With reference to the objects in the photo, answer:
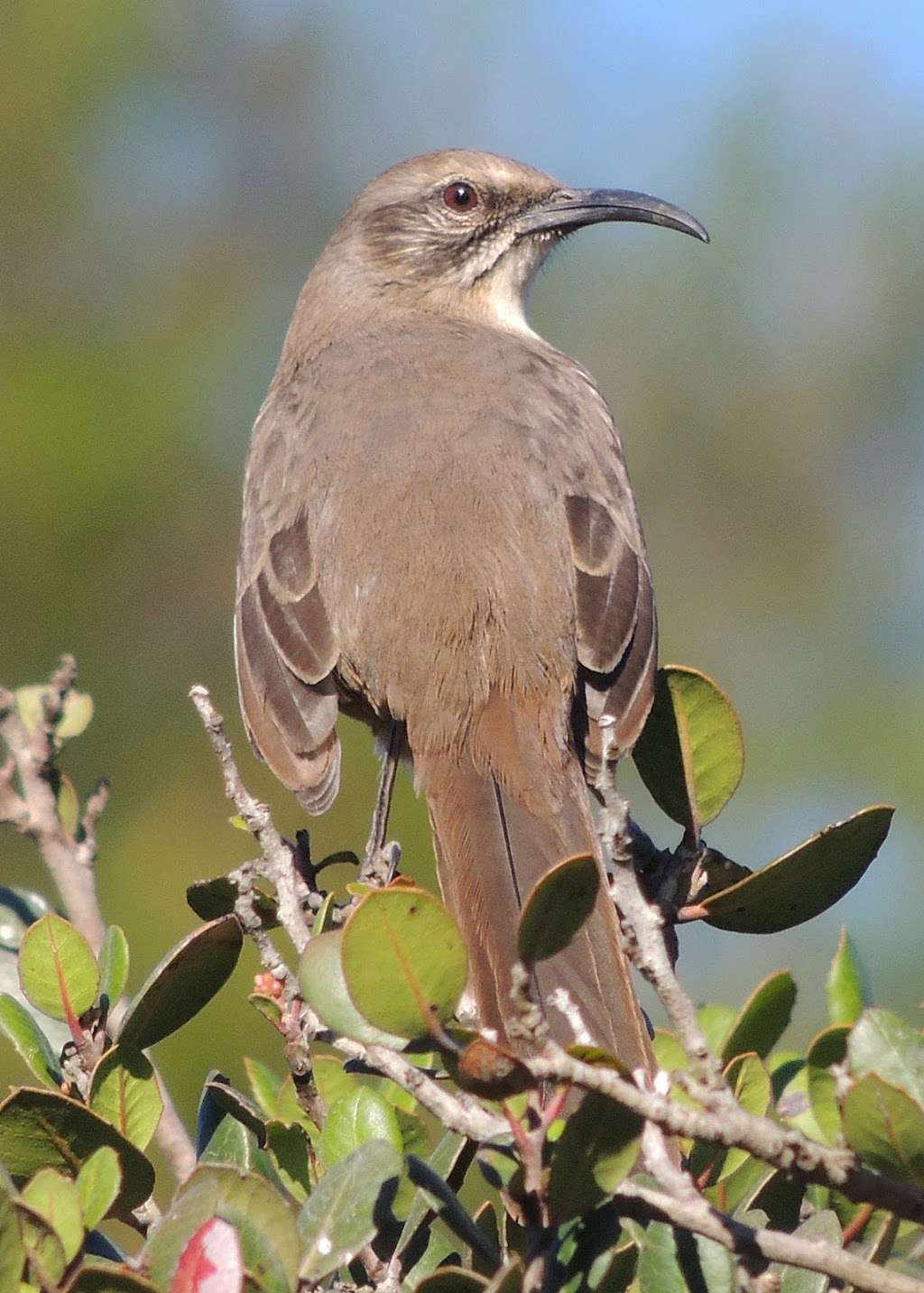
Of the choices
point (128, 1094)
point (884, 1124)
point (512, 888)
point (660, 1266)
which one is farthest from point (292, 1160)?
point (512, 888)

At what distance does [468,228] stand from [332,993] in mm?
4727

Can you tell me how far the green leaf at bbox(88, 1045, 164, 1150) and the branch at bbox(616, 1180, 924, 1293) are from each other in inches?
33.9

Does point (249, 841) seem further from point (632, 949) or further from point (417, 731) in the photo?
point (632, 949)

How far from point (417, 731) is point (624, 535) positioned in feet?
3.00

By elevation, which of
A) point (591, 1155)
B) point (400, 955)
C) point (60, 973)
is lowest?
point (60, 973)

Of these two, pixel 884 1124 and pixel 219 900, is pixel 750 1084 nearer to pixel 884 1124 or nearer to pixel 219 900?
pixel 884 1124

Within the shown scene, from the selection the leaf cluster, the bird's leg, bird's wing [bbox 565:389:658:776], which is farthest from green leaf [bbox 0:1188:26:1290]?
the bird's leg

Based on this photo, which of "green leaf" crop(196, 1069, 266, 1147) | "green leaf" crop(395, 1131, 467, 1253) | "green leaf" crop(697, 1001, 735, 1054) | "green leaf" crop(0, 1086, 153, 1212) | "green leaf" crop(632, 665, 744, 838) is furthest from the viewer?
"green leaf" crop(697, 1001, 735, 1054)

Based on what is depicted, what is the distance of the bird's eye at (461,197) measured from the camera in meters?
6.57

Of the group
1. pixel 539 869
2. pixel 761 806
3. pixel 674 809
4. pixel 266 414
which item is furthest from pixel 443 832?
pixel 761 806

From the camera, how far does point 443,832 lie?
3.96m

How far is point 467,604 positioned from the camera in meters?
4.29

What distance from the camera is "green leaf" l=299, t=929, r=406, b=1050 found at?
2.19m

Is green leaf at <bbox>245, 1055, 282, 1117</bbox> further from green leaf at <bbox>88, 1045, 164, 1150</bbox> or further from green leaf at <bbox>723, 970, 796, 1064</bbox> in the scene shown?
green leaf at <bbox>723, 970, 796, 1064</bbox>
